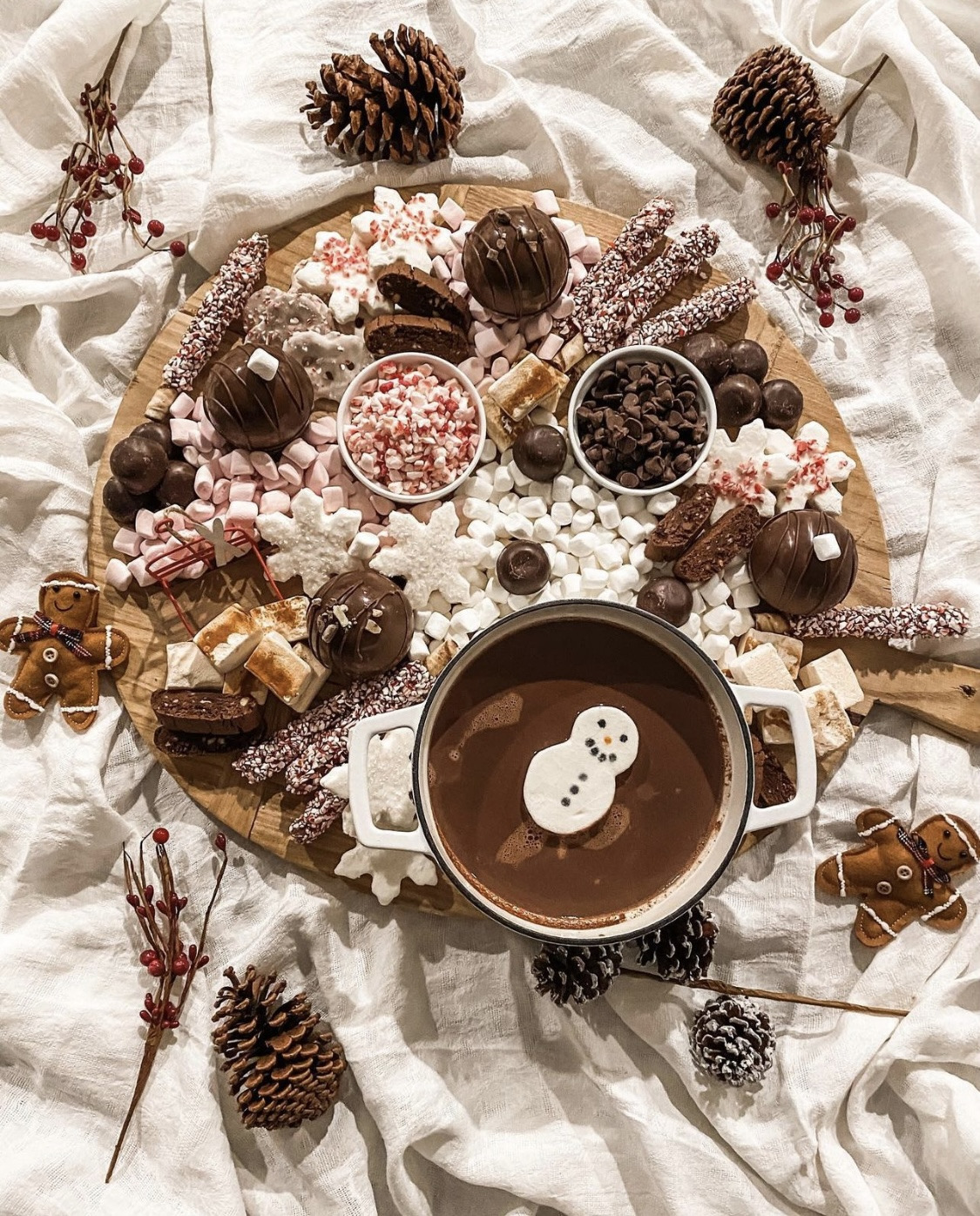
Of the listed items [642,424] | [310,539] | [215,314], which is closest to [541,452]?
[642,424]

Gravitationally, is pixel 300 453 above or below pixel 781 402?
below

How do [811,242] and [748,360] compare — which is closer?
[748,360]

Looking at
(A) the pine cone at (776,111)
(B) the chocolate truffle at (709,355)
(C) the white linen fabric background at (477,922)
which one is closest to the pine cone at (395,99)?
(C) the white linen fabric background at (477,922)

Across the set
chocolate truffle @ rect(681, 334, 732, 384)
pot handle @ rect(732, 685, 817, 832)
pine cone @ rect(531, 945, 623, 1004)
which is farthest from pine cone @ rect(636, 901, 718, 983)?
chocolate truffle @ rect(681, 334, 732, 384)

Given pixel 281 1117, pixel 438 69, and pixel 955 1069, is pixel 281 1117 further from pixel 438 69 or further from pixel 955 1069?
pixel 438 69

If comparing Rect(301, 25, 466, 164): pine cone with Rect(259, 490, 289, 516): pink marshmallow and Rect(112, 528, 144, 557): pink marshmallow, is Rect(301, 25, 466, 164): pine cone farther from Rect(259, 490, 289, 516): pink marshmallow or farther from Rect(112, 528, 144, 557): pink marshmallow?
Rect(112, 528, 144, 557): pink marshmallow

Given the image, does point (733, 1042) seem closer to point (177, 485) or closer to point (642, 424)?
point (642, 424)

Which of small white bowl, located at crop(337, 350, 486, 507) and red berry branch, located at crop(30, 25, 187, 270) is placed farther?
red berry branch, located at crop(30, 25, 187, 270)
